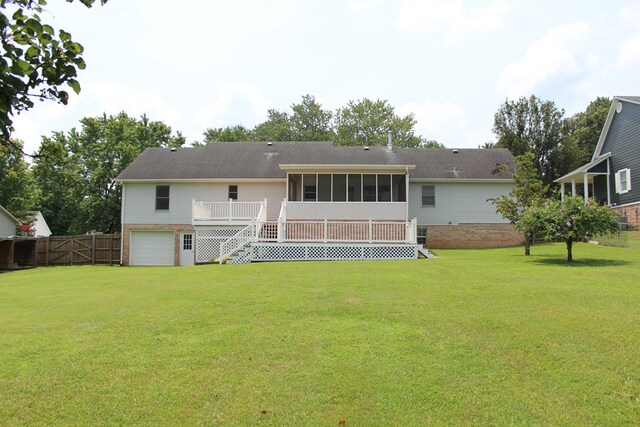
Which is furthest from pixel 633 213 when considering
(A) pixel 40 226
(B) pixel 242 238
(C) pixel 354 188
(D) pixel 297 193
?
(A) pixel 40 226

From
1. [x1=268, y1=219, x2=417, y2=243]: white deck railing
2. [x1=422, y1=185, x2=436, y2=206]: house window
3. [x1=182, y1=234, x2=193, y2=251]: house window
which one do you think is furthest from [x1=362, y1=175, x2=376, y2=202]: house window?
[x1=182, y1=234, x2=193, y2=251]: house window

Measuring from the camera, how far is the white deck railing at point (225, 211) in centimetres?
2091

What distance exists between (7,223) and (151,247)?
14771 millimetres

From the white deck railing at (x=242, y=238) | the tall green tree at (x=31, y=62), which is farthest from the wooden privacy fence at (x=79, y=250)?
the tall green tree at (x=31, y=62)

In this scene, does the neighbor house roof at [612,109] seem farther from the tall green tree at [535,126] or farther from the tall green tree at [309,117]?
the tall green tree at [309,117]

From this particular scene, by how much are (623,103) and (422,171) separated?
12068 millimetres

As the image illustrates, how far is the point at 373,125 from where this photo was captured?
159 ft

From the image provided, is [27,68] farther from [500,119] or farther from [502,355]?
[500,119]

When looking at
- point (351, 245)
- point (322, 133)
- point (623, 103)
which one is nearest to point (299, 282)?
point (351, 245)

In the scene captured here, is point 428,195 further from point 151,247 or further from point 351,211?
point 151,247

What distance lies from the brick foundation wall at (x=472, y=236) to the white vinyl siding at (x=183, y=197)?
829 centimetres

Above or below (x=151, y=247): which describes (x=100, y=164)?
above

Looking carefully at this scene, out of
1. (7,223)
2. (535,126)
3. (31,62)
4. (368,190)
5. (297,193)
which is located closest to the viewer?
(31,62)

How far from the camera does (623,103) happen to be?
26250 mm
